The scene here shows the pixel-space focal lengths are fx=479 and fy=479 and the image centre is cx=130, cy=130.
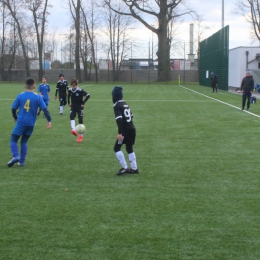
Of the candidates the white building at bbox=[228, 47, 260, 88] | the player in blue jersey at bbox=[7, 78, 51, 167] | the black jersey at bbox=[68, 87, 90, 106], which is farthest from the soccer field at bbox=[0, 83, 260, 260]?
the white building at bbox=[228, 47, 260, 88]

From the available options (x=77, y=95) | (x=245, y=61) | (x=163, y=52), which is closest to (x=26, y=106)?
(x=77, y=95)

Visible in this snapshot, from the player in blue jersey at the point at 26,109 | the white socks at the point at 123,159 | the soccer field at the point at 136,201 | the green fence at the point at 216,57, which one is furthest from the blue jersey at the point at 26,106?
the green fence at the point at 216,57

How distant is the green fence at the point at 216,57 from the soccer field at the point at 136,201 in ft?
97.4

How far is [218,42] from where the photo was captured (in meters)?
46.0

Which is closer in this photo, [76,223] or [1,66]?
[76,223]

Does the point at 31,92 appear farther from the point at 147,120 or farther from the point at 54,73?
the point at 54,73

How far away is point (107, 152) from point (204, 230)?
5657 millimetres

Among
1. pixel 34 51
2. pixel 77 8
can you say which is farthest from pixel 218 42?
pixel 34 51

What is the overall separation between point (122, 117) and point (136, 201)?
76.8 inches

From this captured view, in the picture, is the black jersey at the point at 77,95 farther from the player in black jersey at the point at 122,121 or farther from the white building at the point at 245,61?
the white building at the point at 245,61

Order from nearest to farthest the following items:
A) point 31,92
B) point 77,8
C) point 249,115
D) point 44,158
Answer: point 31,92 → point 44,158 → point 249,115 → point 77,8

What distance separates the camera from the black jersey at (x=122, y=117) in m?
8.34

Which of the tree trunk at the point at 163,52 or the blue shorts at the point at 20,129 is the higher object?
the tree trunk at the point at 163,52

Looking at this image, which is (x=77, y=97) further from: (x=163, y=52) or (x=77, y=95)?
(x=163, y=52)
